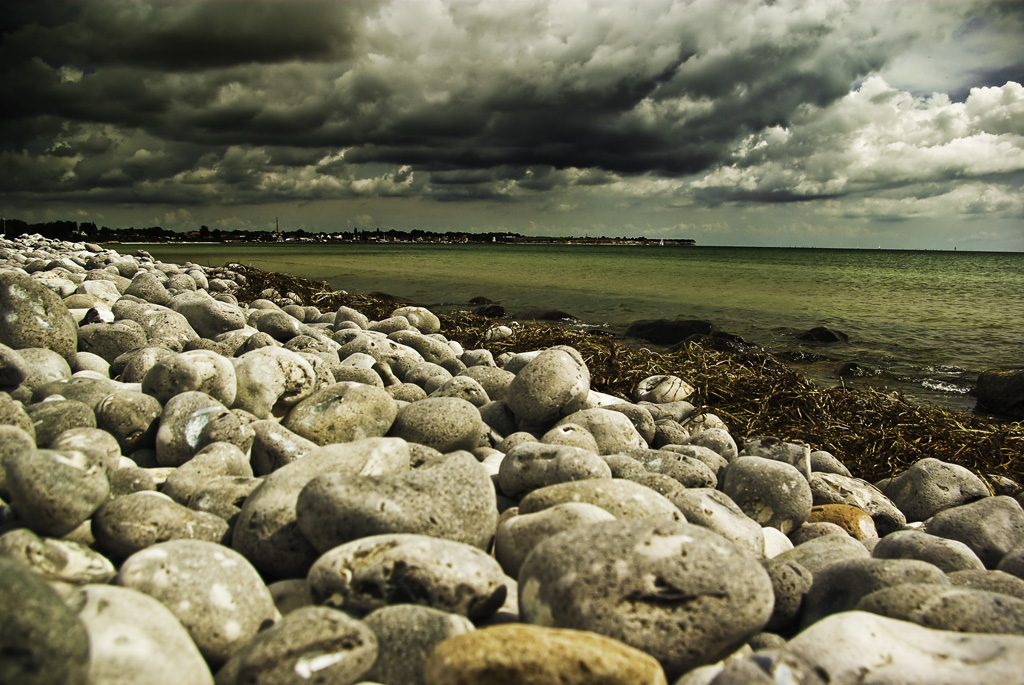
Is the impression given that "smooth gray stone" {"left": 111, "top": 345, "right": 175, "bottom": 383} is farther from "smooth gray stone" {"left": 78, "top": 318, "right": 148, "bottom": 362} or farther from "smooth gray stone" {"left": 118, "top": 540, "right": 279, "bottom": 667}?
"smooth gray stone" {"left": 118, "top": 540, "right": 279, "bottom": 667}

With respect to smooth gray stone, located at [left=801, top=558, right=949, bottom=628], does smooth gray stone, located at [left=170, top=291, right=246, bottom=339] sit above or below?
above

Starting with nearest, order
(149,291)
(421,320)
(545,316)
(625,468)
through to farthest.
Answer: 1. (625,468)
2. (149,291)
3. (421,320)
4. (545,316)

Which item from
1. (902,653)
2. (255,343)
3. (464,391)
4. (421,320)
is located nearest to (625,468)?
(902,653)

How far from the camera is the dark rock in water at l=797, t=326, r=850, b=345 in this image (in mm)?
12870

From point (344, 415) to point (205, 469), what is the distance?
3.18 ft

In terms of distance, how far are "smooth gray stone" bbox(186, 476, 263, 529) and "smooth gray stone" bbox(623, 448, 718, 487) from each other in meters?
2.32

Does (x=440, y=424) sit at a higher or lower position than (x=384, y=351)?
lower

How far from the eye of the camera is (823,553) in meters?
2.94

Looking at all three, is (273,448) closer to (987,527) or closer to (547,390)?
(547,390)

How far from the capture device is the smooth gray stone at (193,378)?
380cm

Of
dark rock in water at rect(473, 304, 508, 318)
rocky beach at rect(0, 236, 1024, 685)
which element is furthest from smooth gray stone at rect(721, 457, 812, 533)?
dark rock in water at rect(473, 304, 508, 318)

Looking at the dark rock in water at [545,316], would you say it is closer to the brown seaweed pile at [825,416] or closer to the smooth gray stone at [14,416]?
the brown seaweed pile at [825,416]

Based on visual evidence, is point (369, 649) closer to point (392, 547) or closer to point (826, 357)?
point (392, 547)

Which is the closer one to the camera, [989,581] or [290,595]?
[290,595]
